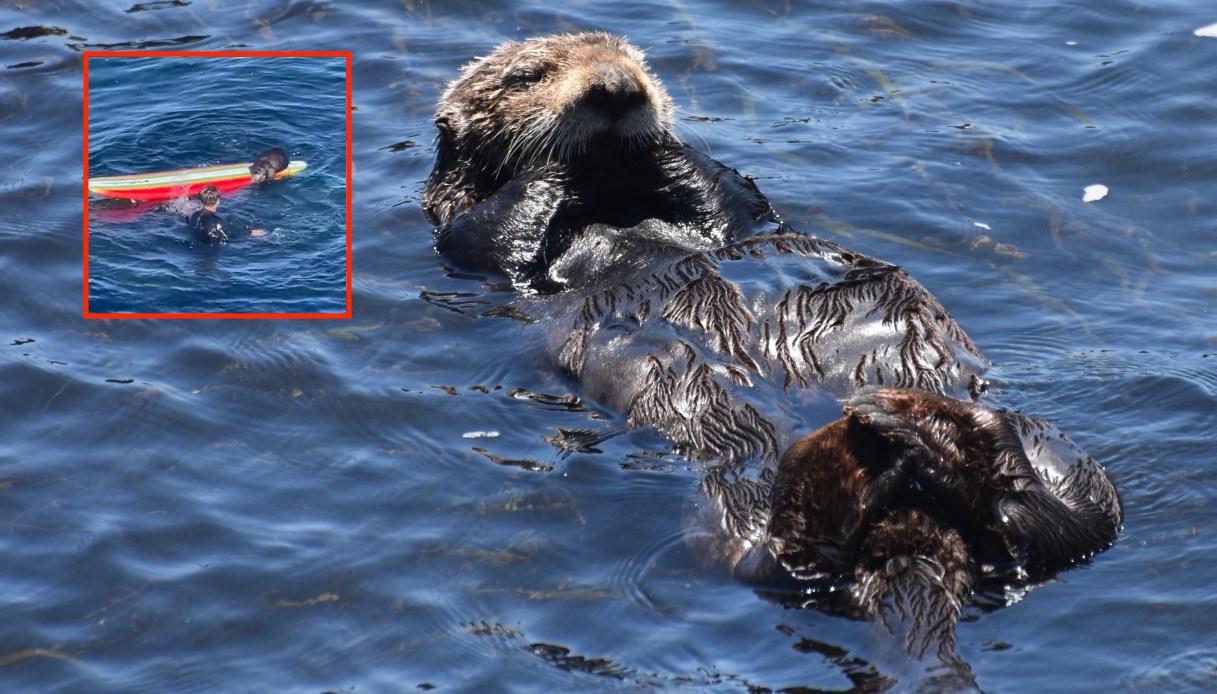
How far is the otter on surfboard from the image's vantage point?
620cm

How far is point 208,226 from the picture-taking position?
6.02 metres

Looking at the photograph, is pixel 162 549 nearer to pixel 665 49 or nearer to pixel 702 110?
pixel 702 110

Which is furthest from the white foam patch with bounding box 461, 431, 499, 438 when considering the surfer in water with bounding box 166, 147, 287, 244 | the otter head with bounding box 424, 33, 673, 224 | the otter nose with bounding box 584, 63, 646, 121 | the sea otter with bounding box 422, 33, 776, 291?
the otter nose with bounding box 584, 63, 646, 121

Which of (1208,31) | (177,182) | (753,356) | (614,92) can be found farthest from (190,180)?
(1208,31)

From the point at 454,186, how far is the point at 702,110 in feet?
7.09

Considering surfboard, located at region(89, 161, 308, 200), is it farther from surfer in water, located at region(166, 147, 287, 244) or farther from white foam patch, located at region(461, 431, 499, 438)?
white foam patch, located at region(461, 431, 499, 438)

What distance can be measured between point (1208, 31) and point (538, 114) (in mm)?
4721

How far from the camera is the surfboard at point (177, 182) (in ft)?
20.3

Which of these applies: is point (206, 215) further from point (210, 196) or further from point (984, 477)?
point (984, 477)

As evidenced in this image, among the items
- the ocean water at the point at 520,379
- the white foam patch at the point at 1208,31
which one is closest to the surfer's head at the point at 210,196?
the ocean water at the point at 520,379

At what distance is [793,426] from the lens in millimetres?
4941

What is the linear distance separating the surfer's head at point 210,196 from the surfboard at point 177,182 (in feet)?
0.07

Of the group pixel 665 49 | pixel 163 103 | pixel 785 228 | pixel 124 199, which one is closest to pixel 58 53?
pixel 163 103

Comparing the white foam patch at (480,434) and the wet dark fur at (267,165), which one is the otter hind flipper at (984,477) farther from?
the wet dark fur at (267,165)
